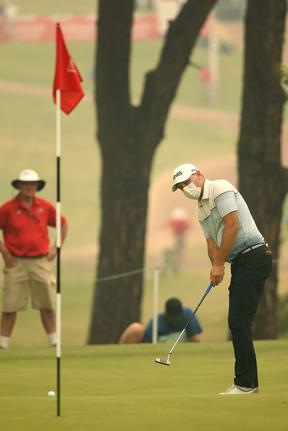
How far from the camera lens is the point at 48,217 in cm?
1655

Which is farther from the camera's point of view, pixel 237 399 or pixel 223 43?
pixel 223 43

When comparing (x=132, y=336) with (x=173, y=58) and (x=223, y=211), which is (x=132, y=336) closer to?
(x=223, y=211)

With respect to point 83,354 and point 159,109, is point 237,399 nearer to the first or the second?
point 83,354

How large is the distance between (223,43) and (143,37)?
3.02 meters

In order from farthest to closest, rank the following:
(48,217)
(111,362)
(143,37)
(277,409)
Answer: (143,37)
(48,217)
(111,362)
(277,409)

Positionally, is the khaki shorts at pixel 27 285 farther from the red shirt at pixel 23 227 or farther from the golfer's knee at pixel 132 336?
the golfer's knee at pixel 132 336

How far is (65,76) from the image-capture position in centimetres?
1134

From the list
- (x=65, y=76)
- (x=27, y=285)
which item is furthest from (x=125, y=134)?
(x=65, y=76)

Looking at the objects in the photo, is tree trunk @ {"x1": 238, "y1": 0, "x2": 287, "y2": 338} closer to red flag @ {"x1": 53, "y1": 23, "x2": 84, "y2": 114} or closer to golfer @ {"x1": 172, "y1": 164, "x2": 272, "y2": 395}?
red flag @ {"x1": 53, "y1": 23, "x2": 84, "y2": 114}

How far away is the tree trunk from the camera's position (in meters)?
20.2

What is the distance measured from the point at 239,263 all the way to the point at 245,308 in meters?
0.32

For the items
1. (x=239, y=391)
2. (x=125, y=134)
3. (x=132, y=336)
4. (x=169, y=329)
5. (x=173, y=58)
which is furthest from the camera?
(x=125, y=134)

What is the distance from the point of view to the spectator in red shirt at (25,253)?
1625 centimetres

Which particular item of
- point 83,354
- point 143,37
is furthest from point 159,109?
point 143,37
